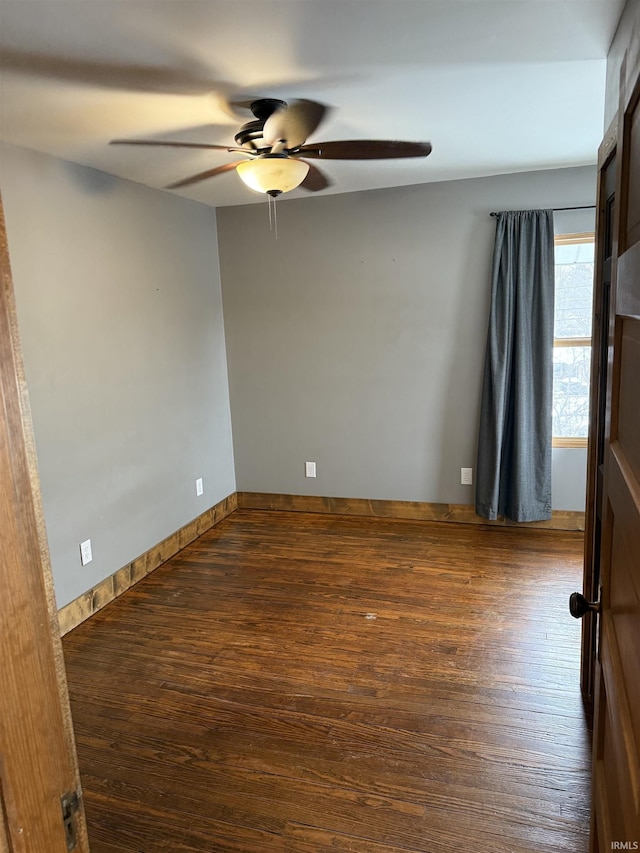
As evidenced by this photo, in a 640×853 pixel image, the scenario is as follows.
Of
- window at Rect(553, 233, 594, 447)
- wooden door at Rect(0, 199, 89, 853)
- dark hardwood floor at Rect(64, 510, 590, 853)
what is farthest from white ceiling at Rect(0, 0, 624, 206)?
dark hardwood floor at Rect(64, 510, 590, 853)

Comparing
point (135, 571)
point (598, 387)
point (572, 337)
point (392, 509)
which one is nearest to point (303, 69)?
point (598, 387)

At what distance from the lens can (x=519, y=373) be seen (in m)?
3.77

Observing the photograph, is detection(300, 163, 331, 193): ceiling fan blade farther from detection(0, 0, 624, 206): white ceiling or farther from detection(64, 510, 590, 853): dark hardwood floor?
detection(64, 510, 590, 853): dark hardwood floor

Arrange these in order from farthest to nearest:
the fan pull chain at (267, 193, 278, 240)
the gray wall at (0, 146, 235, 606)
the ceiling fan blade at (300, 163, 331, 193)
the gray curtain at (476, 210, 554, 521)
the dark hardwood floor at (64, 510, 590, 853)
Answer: the fan pull chain at (267, 193, 278, 240)
the gray curtain at (476, 210, 554, 521)
the ceiling fan blade at (300, 163, 331, 193)
the gray wall at (0, 146, 235, 606)
the dark hardwood floor at (64, 510, 590, 853)

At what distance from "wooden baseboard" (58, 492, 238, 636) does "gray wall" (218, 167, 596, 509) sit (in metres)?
0.54

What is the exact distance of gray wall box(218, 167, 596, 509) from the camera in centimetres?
393

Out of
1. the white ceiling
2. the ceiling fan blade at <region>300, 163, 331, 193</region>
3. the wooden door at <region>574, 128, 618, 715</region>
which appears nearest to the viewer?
the white ceiling

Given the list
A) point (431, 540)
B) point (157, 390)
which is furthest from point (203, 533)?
point (431, 540)

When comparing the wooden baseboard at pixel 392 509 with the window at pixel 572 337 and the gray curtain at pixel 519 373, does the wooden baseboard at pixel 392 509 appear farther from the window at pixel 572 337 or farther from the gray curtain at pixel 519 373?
the window at pixel 572 337

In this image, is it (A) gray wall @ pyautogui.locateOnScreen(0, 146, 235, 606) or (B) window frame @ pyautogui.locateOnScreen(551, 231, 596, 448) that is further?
(B) window frame @ pyautogui.locateOnScreen(551, 231, 596, 448)

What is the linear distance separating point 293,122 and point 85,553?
2412 millimetres

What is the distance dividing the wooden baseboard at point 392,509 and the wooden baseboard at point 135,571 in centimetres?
33

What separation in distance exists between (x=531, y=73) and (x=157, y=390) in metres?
2.69

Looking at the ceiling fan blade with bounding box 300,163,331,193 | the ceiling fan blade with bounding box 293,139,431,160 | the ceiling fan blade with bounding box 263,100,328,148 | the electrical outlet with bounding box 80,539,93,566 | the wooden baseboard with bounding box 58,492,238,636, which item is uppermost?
the ceiling fan blade with bounding box 300,163,331,193
